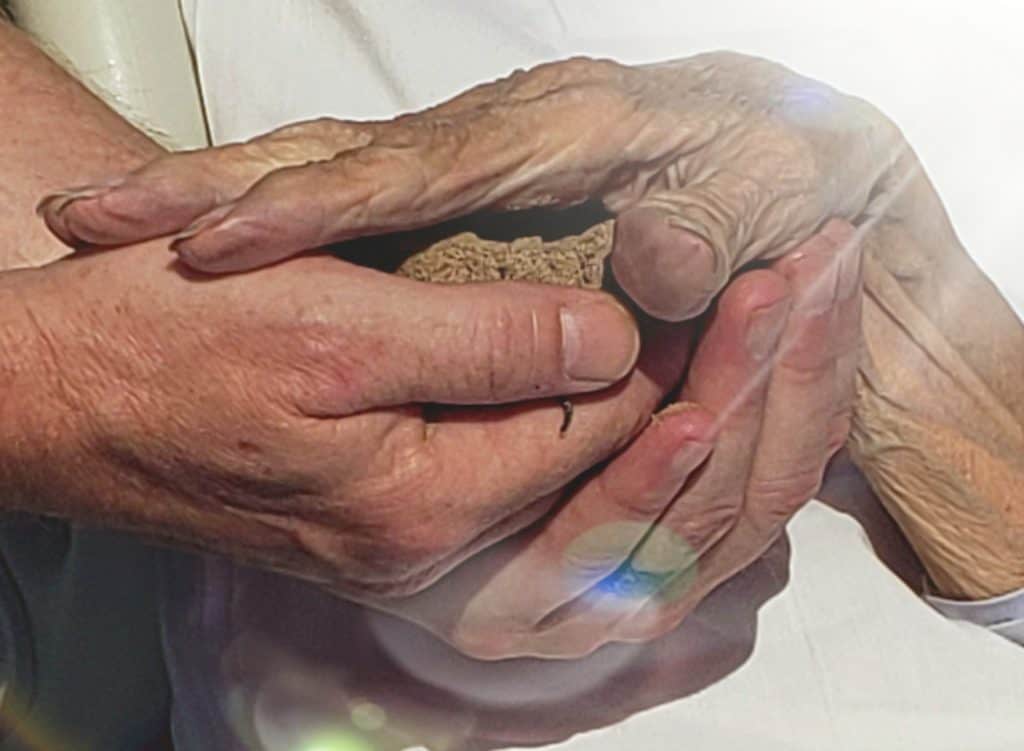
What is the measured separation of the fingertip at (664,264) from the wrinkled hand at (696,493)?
46 millimetres

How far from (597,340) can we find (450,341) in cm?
7

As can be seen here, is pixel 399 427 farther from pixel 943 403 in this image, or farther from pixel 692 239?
pixel 943 403

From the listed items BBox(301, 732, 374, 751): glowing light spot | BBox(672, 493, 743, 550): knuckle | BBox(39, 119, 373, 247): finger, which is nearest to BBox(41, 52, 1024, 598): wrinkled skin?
BBox(39, 119, 373, 247): finger

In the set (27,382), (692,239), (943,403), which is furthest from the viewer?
(943,403)

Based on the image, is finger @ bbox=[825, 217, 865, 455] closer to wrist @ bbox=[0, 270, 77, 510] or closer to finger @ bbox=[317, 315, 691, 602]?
finger @ bbox=[317, 315, 691, 602]

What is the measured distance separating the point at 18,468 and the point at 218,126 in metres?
0.42

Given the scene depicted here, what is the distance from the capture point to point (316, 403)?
68 centimetres

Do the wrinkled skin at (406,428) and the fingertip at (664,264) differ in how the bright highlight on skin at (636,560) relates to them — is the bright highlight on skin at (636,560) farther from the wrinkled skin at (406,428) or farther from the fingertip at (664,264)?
the fingertip at (664,264)

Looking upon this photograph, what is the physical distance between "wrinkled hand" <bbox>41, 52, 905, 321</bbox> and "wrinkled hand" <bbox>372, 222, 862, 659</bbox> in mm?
31

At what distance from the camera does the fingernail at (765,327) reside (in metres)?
0.70

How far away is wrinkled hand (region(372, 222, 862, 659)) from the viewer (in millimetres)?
719

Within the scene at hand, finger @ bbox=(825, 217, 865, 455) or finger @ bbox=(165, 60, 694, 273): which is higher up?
finger @ bbox=(165, 60, 694, 273)

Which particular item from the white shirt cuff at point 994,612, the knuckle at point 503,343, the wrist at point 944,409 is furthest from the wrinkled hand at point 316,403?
the white shirt cuff at point 994,612

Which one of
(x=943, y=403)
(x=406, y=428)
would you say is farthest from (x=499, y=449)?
(x=943, y=403)
